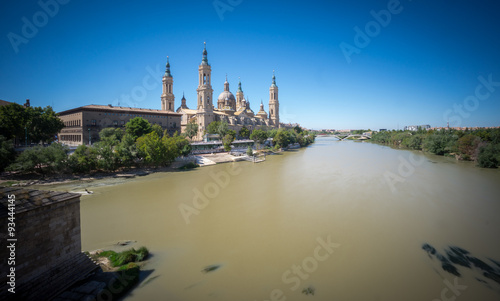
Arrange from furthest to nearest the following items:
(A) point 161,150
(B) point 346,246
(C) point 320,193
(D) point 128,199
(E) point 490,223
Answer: (A) point 161,150 → (C) point 320,193 → (D) point 128,199 → (E) point 490,223 → (B) point 346,246

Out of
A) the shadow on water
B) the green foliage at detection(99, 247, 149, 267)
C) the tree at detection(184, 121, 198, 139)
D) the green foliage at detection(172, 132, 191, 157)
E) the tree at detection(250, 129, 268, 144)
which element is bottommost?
the shadow on water

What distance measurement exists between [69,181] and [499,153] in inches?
1653

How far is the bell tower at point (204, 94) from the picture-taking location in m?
47.3

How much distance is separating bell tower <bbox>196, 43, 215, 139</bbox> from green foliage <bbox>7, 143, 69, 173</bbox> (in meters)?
30.0

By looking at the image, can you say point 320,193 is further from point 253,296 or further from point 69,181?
point 69,181

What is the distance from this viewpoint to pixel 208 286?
634cm

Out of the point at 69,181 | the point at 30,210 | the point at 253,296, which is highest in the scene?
the point at 30,210

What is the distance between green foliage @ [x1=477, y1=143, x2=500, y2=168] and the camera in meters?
24.5

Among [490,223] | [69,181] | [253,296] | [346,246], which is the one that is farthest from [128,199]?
[490,223]

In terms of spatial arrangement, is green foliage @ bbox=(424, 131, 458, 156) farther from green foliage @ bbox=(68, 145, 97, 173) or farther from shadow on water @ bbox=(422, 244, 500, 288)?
green foliage @ bbox=(68, 145, 97, 173)
